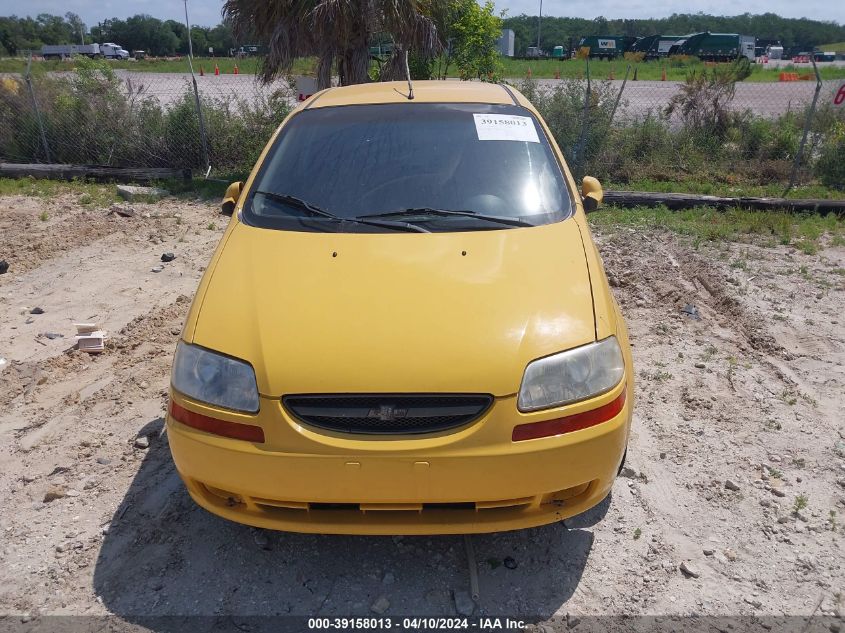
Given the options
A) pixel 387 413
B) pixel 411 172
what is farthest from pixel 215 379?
pixel 411 172

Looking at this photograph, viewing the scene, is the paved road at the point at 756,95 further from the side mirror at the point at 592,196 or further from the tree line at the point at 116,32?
the tree line at the point at 116,32

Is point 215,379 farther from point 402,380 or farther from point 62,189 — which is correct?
point 62,189

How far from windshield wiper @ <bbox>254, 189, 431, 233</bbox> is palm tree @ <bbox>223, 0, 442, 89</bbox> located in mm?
6156

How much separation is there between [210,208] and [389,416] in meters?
6.98

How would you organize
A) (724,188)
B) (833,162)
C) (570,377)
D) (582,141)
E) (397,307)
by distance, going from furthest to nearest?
(582,141) → (833,162) → (724,188) → (397,307) → (570,377)

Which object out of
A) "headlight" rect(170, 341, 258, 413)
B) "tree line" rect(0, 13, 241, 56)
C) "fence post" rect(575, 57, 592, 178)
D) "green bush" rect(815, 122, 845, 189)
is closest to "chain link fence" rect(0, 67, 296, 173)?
"fence post" rect(575, 57, 592, 178)

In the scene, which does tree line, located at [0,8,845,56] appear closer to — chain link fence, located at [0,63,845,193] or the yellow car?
chain link fence, located at [0,63,845,193]

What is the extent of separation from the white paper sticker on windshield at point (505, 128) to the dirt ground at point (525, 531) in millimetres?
1736

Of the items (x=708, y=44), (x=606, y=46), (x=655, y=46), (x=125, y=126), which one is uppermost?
(x=606, y=46)

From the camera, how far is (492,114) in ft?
11.7

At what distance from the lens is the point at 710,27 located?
7600cm

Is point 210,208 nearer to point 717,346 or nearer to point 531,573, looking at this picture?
point 717,346

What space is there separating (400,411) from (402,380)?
11cm

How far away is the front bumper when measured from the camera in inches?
85.0
